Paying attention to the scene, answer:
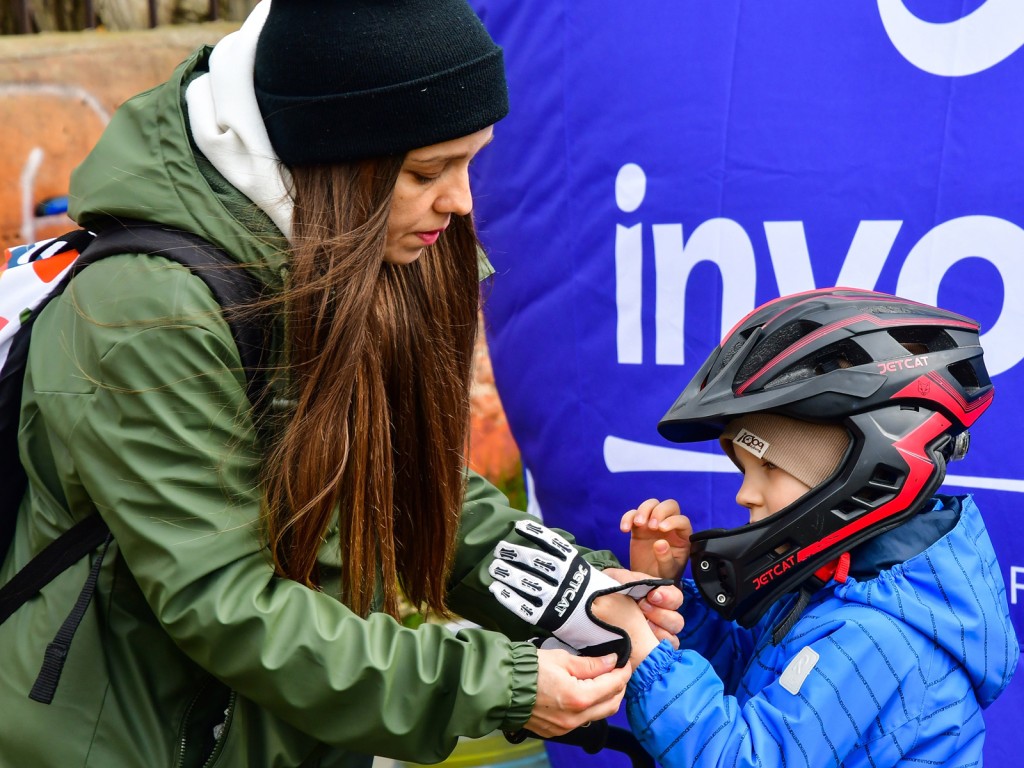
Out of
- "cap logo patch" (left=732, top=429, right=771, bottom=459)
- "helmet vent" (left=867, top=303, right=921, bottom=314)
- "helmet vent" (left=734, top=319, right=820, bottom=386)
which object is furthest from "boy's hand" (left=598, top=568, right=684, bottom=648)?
"helmet vent" (left=867, top=303, right=921, bottom=314)

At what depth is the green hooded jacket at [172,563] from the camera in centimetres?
173

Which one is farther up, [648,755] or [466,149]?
[466,149]

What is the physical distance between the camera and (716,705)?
191 centimetres

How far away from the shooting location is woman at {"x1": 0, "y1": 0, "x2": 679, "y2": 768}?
1741mm

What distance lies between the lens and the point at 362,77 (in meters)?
1.84

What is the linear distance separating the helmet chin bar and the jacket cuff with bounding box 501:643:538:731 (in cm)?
44

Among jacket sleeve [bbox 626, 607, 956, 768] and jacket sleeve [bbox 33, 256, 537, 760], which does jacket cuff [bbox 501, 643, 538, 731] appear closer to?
jacket sleeve [bbox 33, 256, 537, 760]

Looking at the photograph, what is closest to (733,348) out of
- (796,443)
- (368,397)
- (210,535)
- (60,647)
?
(796,443)

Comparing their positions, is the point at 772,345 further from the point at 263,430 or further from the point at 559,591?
the point at 263,430

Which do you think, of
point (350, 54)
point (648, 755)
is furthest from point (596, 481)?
point (350, 54)

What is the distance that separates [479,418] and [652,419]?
2.85m

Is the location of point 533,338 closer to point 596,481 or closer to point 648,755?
point 596,481

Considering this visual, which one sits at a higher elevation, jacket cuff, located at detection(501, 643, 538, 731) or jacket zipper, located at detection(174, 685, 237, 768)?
jacket cuff, located at detection(501, 643, 538, 731)

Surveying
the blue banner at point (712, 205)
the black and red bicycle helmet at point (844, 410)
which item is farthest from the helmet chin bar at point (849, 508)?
the blue banner at point (712, 205)
